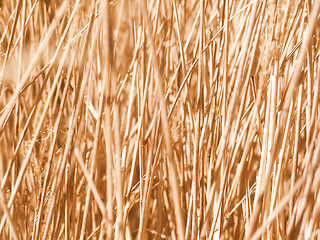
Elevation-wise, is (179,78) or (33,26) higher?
(33,26)

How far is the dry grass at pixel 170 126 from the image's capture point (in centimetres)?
35

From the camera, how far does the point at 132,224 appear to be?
80cm

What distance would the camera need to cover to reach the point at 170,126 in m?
0.61

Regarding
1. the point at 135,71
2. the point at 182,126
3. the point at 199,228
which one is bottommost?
the point at 199,228

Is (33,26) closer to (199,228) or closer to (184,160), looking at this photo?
(184,160)

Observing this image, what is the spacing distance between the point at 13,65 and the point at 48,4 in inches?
6.2

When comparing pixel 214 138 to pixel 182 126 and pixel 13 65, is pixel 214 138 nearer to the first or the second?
pixel 182 126

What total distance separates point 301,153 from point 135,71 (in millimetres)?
339

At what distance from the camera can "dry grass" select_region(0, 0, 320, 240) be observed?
0.35 metres

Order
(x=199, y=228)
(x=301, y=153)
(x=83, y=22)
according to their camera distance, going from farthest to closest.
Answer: (x=83, y=22), (x=301, y=153), (x=199, y=228)

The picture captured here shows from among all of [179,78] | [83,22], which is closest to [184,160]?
[179,78]

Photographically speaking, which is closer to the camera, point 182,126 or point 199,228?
point 199,228

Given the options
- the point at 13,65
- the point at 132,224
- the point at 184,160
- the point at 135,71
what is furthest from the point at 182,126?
the point at 13,65

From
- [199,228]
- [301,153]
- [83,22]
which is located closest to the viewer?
[199,228]
